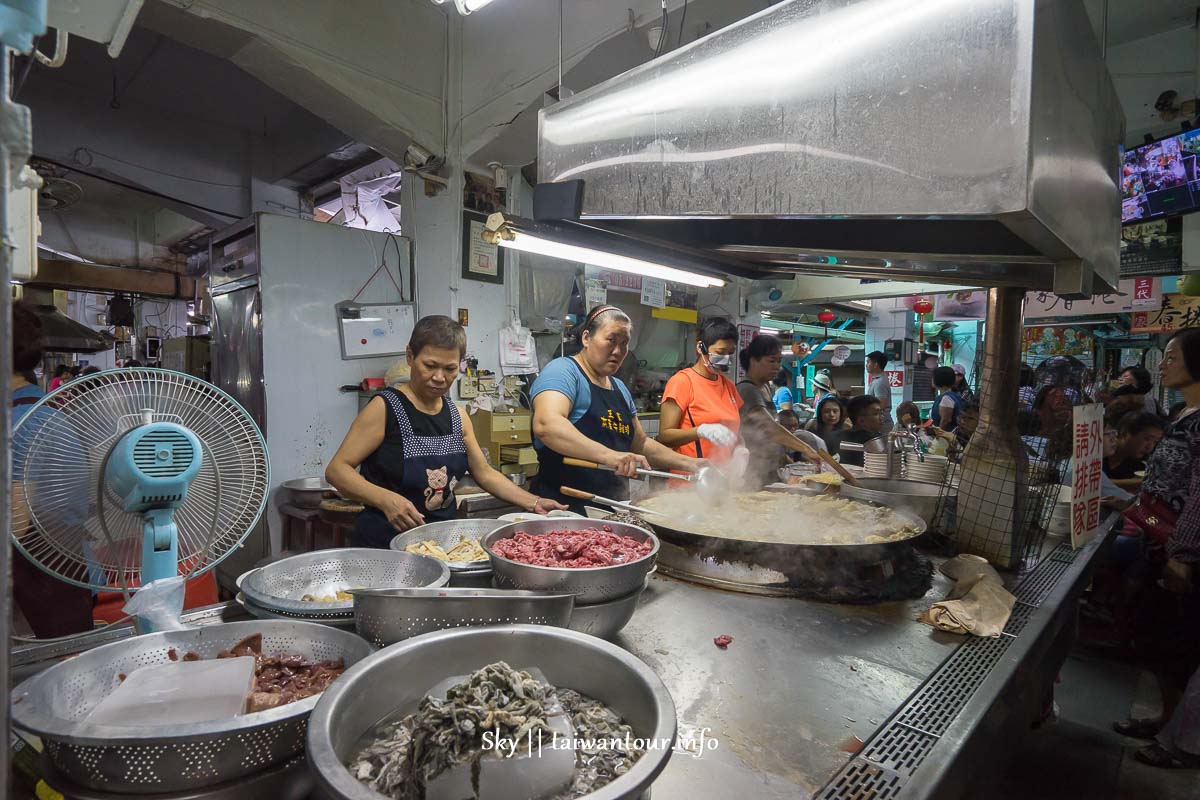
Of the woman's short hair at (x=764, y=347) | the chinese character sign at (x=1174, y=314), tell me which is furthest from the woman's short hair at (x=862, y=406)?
the chinese character sign at (x=1174, y=314)

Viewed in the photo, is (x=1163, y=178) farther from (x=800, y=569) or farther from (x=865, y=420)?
(x=800, y=569)

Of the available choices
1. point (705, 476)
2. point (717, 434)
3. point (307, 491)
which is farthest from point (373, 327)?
point (705, 476)

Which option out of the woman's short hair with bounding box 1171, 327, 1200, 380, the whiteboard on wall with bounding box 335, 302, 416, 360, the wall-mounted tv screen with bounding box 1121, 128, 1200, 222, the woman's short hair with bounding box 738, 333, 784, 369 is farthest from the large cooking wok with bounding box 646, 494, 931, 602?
the wall-mounted tv screen with bounding box 1121, 128, 1200, 222

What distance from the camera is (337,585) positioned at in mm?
1786

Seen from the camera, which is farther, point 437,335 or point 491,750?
point 437,335

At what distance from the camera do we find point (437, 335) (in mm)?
2680

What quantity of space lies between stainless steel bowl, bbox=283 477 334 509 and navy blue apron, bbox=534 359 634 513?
2.36m

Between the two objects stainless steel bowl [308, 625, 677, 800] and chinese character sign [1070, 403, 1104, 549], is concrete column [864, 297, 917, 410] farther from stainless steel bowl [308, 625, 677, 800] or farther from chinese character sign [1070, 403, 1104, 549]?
stainless steel bowl [308, 625, 677, 800]

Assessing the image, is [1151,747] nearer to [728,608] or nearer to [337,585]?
[728,608]

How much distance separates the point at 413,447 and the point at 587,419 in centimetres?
101

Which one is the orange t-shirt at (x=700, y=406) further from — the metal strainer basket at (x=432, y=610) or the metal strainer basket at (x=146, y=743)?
the metal strainer basket at (x=146, y=743)

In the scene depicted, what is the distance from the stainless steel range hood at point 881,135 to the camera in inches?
45.2

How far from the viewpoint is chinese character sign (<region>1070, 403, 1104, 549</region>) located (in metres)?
2.69

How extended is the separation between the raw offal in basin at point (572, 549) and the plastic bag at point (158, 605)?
30.7 inches
